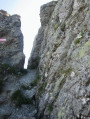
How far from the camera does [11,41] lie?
2284 cm

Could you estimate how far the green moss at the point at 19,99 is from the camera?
49.2 ft

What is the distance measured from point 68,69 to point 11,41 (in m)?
12.8

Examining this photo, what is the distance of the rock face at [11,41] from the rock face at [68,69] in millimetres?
6656

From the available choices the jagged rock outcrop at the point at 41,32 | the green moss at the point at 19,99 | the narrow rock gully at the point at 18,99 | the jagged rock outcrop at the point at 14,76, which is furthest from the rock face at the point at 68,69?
the jagged rock outcrop at the point at 41,32

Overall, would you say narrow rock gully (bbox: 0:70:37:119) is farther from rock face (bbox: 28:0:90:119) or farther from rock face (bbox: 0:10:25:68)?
rock face (bbox: 0:10:25:68)

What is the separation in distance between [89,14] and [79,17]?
1.33 m

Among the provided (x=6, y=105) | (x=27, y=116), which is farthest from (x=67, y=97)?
(x=6, y=105)

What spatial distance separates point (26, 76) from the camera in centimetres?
A: 1969

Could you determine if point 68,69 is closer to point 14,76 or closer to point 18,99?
point 18,99

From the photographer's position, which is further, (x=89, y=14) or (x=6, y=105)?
(x=6, y=105)

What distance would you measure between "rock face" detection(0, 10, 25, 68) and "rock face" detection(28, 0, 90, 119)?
6656 millimetres

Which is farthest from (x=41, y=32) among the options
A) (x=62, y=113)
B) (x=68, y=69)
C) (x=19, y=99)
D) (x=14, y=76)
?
(x=62, y=113)

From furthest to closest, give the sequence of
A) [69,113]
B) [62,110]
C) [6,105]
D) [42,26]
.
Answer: [42,26], [6,105], [62,110], [69,113]

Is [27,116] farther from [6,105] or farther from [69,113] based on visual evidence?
[69,113]
